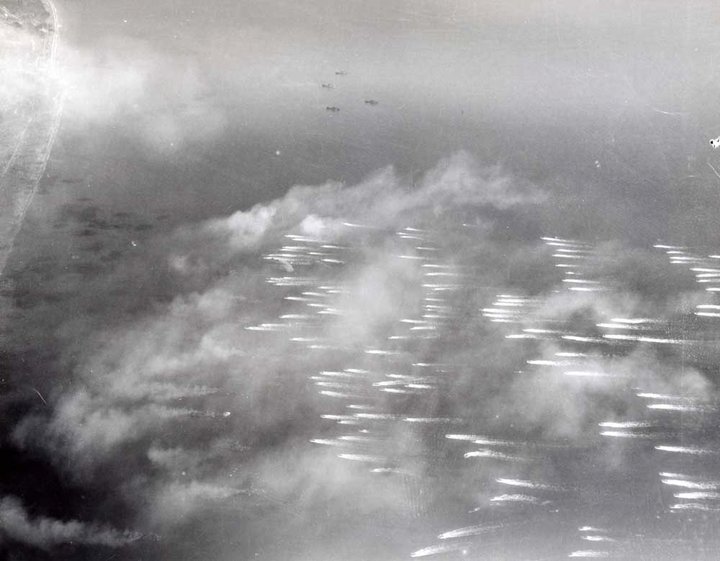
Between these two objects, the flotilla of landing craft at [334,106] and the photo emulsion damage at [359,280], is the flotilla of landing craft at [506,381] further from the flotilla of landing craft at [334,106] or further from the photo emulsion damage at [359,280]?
the flotilla of landing craft at [334,106]

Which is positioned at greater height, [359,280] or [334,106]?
[334,106]

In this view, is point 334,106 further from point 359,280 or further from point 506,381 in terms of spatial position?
point 506,381

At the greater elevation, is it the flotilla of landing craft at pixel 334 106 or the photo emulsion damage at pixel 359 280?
the flotilla of landing craft at pixel 334 106

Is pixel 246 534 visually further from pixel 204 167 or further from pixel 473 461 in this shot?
pixel 204 167

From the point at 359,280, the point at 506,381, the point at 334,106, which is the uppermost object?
the point at 334,106

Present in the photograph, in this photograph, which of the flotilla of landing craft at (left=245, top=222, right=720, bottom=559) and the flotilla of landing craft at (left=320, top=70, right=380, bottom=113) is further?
the flotilla of landing craft at (left=320, top=70, right=380, bottom=113)

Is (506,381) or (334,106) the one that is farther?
(334,106)

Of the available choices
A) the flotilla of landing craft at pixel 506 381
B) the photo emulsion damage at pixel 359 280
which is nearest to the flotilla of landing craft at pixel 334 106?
the photo emulsion damage at pixel 359 280

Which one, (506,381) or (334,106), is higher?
(334,106)

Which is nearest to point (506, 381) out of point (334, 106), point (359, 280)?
point (359, 280)

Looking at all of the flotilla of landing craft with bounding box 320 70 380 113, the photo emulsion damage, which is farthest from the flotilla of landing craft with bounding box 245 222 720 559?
the flotilla of landing craft with bounding box 320 70 380 113

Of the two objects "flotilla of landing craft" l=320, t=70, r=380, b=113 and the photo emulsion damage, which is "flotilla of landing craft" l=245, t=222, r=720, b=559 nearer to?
the photo emulsion damage
